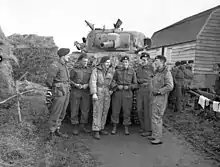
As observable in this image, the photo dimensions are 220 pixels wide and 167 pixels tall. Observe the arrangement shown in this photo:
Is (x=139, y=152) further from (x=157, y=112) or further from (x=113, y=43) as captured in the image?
(x=113, y=43)

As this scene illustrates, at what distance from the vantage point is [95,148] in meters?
5.20

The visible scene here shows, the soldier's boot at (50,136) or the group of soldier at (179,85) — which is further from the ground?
the group of soldier at (179,85)

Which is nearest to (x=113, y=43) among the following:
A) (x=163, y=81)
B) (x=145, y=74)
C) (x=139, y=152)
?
(x=145, y=74)

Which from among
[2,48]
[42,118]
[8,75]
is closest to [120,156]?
[42,118]

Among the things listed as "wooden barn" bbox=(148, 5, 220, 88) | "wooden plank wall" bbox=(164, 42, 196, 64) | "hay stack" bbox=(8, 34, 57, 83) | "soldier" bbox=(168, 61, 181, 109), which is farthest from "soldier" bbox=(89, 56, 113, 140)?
"wooden plank wall" bbox=(164, 42, 196, 64)

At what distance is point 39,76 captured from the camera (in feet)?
35.3

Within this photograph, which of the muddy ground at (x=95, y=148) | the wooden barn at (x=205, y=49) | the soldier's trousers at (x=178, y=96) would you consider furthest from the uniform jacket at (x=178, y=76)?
the wooden barn at (x=205, y=49)

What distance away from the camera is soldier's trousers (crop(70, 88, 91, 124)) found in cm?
604

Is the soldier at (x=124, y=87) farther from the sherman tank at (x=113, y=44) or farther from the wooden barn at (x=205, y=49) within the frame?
the wooden barn at (x=205, y=49)

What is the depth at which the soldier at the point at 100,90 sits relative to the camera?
5.80 m

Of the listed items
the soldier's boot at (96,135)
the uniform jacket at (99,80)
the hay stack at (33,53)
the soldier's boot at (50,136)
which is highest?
the hay stack at (33,53)

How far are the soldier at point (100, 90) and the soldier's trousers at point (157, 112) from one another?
115 cm

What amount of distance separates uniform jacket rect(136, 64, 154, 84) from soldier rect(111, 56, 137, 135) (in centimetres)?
15

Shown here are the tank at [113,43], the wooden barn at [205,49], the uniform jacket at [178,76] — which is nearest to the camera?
the tank at [113,43]
